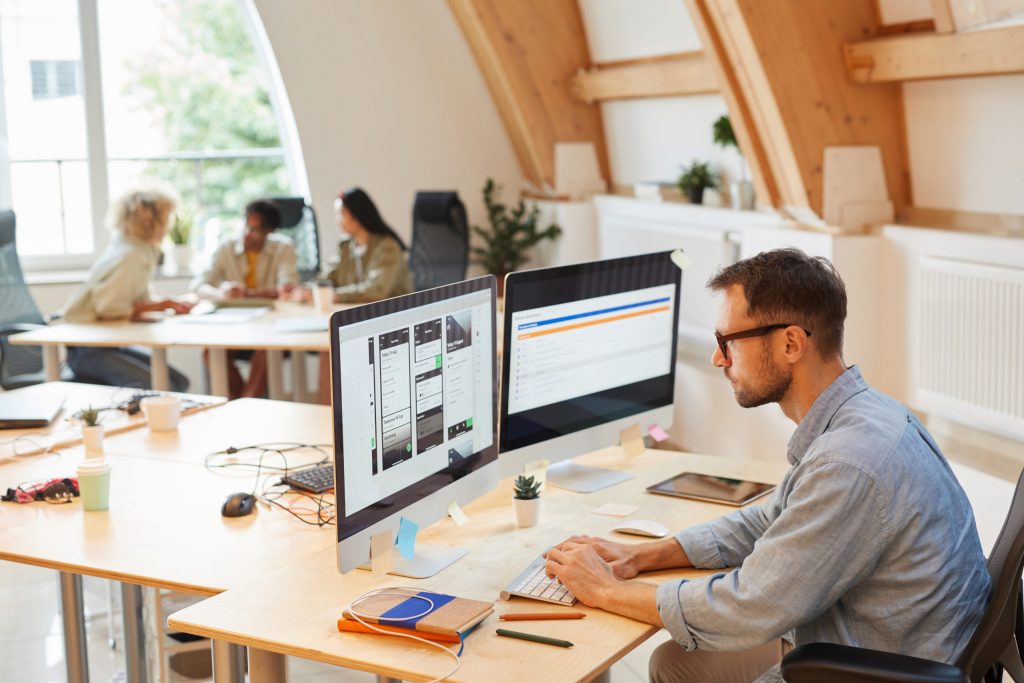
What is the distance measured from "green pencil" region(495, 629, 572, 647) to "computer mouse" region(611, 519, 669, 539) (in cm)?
53

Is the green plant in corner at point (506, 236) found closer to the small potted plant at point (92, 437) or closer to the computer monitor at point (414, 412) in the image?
the small potted plant at point (92, 437)

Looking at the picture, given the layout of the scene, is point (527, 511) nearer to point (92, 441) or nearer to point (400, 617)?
point (400, 617)

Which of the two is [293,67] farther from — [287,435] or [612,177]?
[287,435]

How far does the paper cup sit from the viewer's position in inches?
98.8

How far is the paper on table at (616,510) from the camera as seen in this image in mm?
2441

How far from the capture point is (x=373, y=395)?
6.42 ft

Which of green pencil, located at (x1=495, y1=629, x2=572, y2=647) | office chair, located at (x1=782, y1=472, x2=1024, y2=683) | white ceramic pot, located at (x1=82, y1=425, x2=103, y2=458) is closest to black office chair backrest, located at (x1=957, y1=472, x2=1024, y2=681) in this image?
office chair, located at (x1=782, y1=472, x2=1024, y2=683)

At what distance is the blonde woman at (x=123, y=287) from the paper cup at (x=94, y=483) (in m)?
2.51

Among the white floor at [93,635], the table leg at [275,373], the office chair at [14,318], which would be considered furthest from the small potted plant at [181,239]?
the white floor at [93,635]

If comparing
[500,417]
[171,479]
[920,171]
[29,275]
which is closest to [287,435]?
[171,479]

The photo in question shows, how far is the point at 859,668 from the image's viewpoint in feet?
5.48

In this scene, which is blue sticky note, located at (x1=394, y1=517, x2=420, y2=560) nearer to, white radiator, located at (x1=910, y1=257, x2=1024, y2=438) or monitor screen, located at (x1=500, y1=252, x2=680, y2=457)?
monitor screen, located at (x1=500, y1=252, x2=680, y2=457)

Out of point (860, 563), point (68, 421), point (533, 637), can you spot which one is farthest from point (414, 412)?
point (68, 421)

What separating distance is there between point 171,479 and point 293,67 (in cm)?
456
